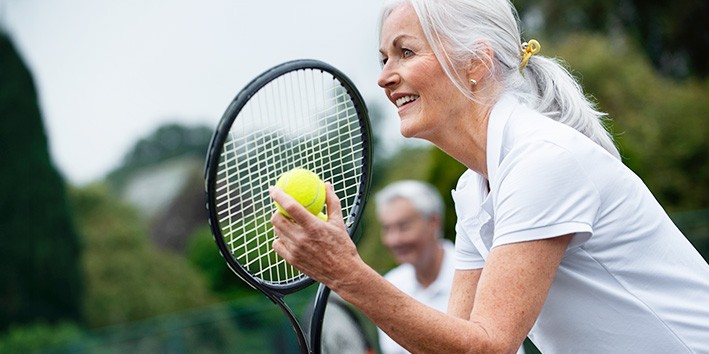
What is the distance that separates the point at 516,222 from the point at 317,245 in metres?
0.35

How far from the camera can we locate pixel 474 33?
1.90 m

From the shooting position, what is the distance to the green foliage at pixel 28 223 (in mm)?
14938

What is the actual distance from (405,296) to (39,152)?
14519 mm

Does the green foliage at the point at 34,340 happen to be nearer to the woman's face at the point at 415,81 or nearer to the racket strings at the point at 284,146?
the racket strings at the point at 284,146

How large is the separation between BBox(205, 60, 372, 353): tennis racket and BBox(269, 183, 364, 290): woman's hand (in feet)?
1.12

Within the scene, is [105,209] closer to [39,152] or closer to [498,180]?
[39,152]

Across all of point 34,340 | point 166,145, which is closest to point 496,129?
point 34,340

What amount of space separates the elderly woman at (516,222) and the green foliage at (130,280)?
47.5 feet

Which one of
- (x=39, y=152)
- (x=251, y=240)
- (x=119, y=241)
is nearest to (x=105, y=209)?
(x=119, y=241)

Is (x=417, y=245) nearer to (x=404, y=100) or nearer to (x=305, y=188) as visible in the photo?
(x=404, y=100)

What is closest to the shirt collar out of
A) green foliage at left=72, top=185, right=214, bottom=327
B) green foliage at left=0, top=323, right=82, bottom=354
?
green foliage at left=0, top=323, right=82, bottom=354

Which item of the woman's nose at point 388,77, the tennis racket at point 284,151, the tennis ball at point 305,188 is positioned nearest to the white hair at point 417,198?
the tennis racket at point 284,151

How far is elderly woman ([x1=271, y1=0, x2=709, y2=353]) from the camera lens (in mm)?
1604

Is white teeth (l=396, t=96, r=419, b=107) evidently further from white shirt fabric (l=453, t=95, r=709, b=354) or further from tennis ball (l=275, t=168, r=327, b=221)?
tennis ball (l=275, t=168, r=327, b=221)
